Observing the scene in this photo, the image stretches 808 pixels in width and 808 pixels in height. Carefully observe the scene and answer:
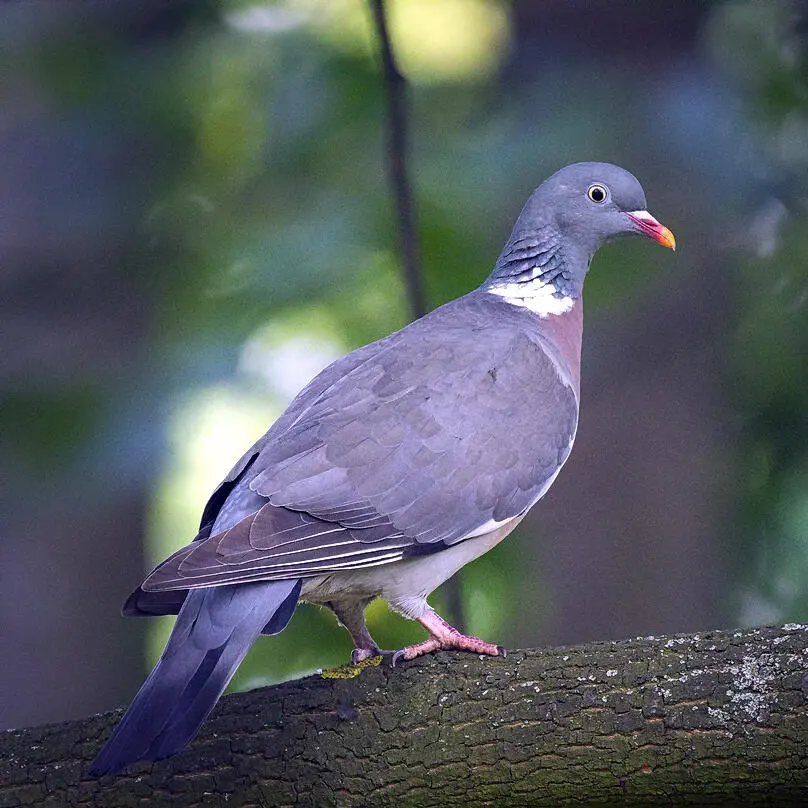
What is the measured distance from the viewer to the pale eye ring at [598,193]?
3.61 metres

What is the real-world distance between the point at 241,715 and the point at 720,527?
5.41ft

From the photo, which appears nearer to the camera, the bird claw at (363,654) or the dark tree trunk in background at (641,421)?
the bird claw at (363,654)

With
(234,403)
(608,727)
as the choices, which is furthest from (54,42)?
(608,727)

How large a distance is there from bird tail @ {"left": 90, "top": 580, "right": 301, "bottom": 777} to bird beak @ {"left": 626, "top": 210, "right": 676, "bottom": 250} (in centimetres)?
155

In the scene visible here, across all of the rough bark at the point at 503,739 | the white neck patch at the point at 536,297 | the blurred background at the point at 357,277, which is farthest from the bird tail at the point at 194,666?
the white neck patch at the point at 536,297

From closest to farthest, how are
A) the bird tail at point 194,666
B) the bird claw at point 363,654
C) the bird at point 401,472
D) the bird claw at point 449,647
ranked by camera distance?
the bird tail at point 194,666, the bird at point 401,472, the bird claw at point 449,647, the bird claw at point 363,654

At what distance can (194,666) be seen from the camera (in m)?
2.54

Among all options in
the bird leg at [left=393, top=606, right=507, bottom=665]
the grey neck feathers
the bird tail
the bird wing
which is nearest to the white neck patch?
the grey neck feathers

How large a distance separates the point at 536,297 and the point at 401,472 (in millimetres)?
825

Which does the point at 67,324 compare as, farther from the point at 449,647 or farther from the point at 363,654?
the point at 449,647

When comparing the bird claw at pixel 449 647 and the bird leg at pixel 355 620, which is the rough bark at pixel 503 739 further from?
the bird leg at pixel 355 620

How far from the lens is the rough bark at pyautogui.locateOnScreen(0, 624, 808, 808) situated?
246 centimetres

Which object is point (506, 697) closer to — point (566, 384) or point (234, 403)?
point (566, 384)

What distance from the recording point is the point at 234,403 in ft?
11.6
